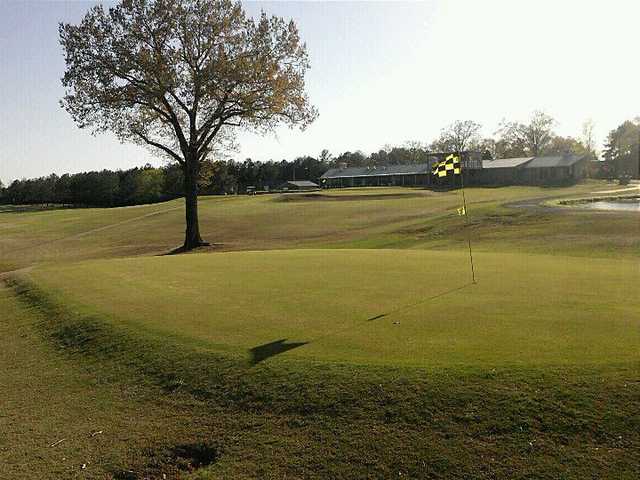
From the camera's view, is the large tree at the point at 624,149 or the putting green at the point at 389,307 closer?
the putting green at the point at 389,307

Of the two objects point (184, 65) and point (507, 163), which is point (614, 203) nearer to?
point (184, 65)

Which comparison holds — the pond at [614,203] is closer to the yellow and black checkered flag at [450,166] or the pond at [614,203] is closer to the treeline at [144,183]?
the yellow and black checkered flag at [450,166]

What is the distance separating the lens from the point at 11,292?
20.0 metres

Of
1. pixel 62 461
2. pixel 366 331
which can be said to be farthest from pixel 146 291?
pixel 62 461

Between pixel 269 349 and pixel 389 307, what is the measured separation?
3627 millimetres

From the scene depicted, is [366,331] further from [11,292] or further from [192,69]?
[192,69]

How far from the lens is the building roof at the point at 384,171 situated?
114325mm

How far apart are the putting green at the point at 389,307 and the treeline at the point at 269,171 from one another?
94987 mm

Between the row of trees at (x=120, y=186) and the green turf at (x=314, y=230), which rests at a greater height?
the row of trees at (x=120, y=186)

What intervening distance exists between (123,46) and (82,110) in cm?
486

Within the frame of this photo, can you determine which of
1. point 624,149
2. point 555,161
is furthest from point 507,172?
point 624,149

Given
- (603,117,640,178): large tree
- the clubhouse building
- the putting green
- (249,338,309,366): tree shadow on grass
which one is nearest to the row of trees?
the clubhouse building

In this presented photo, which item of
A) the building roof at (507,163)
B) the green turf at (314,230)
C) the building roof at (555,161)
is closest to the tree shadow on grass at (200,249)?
the green turf at (314,230)

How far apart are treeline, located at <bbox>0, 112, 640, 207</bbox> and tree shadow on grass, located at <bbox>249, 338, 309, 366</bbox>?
10321 centimetres
